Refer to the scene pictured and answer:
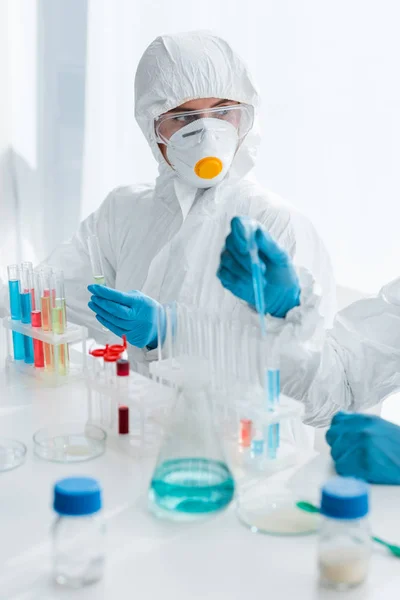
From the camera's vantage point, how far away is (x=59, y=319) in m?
1.68

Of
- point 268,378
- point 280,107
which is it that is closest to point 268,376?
point 268,378

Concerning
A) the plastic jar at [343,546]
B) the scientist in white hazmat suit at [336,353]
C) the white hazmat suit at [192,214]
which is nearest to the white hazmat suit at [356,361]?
the scientist in white hazmat suit at [336,353]

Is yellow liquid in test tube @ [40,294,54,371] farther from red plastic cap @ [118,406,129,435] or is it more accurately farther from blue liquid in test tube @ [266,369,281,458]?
blue liquid in test tube @ [266,369,281,458]

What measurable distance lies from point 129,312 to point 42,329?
189 mm

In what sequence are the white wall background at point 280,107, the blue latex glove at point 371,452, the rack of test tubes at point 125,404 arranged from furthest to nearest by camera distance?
1. the white wall background at point 280,107
2. the rack of test tubes at point 125,404
3. the blue latex glove at point 371,452

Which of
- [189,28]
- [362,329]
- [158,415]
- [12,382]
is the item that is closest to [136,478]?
[158,415]

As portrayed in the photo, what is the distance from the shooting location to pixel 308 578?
996 mm

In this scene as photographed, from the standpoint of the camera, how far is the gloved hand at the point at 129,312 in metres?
1.75

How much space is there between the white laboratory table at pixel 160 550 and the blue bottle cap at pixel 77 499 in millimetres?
103

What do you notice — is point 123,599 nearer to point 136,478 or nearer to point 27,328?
point 136,478

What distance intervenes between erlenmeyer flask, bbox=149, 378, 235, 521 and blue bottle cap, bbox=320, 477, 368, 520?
0.70ft

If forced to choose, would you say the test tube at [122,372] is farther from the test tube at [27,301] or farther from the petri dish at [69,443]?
the test tube at [27,301]

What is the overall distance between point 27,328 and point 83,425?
0.34 meters

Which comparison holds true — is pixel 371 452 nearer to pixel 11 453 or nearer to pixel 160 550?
pixel 160 550
